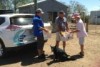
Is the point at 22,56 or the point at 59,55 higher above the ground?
the point at 59,55

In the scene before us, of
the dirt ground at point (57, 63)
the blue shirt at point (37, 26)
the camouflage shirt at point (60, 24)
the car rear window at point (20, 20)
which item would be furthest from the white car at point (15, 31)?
the camouflage shirt at point (60, 24)

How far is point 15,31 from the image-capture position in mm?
10547

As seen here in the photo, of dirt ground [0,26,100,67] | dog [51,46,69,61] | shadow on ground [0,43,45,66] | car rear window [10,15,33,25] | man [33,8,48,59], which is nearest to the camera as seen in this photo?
dirt ground [0,26,100,67]

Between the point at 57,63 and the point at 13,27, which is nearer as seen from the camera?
the point at 57,63

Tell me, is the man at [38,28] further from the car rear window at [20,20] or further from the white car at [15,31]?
the car rear window at [20,20]

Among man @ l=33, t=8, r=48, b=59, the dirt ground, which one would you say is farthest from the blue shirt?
the dirt ground

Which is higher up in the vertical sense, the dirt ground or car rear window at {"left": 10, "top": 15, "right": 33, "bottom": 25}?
car rear window at {"left": 10, "top": 15, "right": 33, "bottom": 25}

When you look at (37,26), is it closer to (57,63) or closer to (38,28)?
(38,28)

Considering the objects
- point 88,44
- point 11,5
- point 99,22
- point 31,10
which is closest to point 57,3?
point 31,10

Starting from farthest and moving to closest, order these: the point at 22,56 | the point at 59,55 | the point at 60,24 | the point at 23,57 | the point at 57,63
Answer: the point at 22,56 → the point at 23,57 → the point at 60,24 → the point at 59,55 → the point at 57,63

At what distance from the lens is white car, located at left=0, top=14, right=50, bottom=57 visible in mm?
10526

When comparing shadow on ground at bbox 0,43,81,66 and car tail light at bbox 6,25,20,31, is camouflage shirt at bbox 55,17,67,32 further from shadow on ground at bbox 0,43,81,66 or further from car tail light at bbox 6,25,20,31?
car tail light at bbox 6,25,20,31

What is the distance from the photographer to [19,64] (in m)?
10.3

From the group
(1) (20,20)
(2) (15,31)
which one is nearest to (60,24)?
(1) (20,20)
